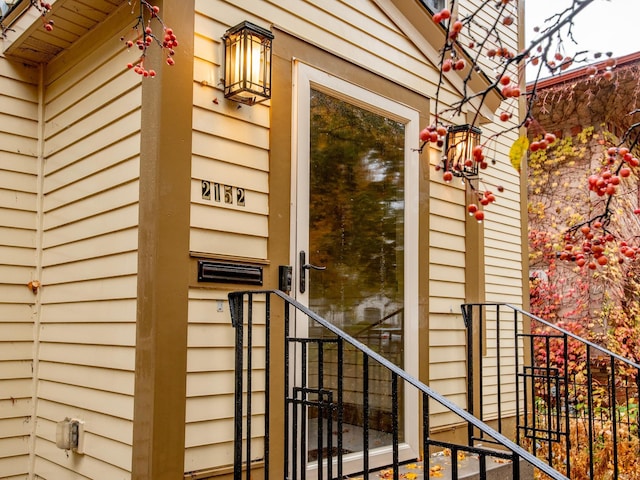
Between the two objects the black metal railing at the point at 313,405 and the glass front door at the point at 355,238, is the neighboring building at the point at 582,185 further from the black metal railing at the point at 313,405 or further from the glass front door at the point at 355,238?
the black metal railing at the point at 313,405

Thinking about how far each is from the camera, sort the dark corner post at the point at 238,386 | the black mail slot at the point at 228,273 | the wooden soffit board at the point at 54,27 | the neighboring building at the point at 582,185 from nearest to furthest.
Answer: the dark corner post at the point at 238,386 → the black mail slot at the point at 228,273 → the wooden soffit board at the point at 54,27 → the neighboring building at the point at 582,185

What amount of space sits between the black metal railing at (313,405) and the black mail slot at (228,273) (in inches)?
3.6

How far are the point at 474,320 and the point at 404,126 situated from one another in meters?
1.55

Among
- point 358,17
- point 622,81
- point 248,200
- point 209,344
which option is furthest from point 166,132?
point 622,81

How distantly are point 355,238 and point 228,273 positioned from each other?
97 cm

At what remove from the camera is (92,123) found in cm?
313

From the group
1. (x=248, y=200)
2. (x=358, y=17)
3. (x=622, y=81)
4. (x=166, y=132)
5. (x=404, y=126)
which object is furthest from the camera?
(x=622, y=81)

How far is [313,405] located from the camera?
7.98 ft

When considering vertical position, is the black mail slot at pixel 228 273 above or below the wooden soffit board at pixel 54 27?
below

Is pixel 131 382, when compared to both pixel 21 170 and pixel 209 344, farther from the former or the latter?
pixel 21 170

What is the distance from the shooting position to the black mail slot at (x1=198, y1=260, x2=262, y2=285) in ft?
8.94

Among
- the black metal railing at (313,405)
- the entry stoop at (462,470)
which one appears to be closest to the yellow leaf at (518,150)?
the black metal railing at (313,405)

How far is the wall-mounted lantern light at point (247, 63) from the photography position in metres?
2.82

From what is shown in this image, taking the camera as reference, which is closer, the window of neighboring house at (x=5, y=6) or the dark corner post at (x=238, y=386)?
the dark corner post at (x=238, y=386)
